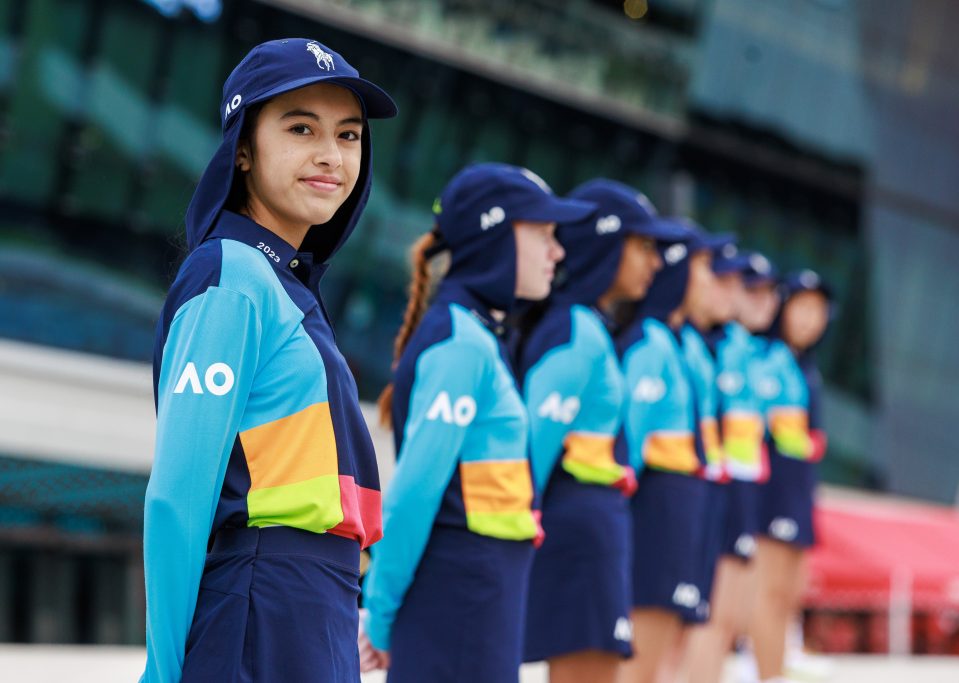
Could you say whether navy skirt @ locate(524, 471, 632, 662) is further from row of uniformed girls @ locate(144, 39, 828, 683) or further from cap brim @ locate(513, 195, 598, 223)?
cap brim @ locate(513, 195, 598, 223)

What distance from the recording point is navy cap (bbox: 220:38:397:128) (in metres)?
3.18

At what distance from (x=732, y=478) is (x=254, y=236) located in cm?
618

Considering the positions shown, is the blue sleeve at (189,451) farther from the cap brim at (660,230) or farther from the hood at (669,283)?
the hood at (669,283)

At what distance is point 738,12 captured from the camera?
69.6 ft

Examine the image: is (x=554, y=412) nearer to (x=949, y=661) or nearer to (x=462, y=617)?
(x=462, y=617)

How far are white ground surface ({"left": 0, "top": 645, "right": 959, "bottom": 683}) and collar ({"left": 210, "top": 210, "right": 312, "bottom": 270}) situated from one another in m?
5.38

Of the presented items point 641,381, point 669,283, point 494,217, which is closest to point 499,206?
point 494,217

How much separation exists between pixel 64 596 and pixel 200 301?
11.2 meters

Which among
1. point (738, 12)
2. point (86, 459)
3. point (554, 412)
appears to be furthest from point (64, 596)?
point (738, 12)

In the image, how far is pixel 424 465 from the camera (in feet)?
14.9

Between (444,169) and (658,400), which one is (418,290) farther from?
(444,169)

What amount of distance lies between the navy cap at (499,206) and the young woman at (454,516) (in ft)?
1.19

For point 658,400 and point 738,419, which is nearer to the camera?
point 658,400

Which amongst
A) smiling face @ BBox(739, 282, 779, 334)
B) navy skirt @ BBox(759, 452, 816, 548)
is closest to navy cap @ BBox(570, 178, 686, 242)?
smiling face @ BBox(739, 282, 779, 334)
